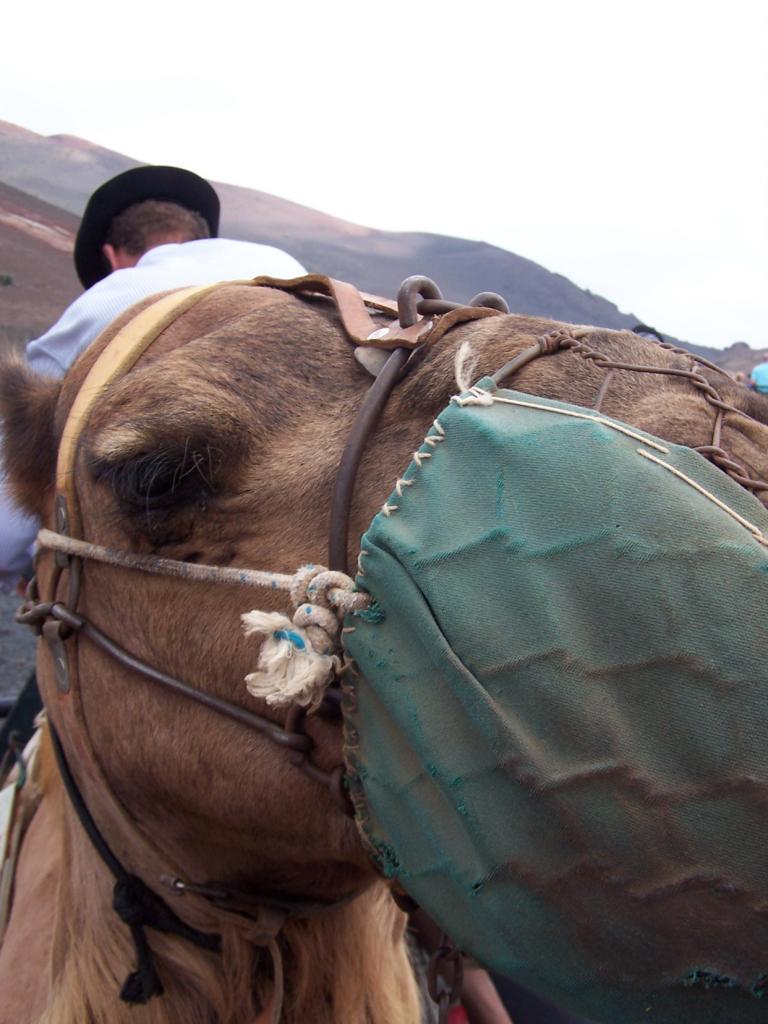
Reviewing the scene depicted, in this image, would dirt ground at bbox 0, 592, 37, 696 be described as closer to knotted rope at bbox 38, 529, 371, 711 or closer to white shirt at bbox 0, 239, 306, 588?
white shirt at bbox 0, 239, 306, 588

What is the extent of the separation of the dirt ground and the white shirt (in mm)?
4705

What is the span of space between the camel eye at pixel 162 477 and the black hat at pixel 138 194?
7.62 ft

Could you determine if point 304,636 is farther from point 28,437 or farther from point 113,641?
point 28,437

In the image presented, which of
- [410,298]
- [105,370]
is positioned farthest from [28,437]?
[410,298]

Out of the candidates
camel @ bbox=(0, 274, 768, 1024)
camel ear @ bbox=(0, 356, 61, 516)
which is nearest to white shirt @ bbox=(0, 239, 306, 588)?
camel ear @ bbox=(0, 356, 61, 516)

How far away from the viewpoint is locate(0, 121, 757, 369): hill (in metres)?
9.14

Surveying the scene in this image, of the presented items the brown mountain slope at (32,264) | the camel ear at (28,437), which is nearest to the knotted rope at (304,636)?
the camel ear at (28,437)

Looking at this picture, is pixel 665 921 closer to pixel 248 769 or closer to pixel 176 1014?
pixel 248 769

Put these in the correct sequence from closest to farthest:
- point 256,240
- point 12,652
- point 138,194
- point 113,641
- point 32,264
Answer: point 113,641 < point 138,194 < point 12,652 < point 256,240 < point 32,264

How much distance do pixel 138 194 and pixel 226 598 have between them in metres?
2.58

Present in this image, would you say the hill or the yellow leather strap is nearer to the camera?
the yellow leather strap

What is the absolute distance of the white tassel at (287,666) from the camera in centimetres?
117

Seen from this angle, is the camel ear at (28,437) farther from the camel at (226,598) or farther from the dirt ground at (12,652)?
the dirt ground at (12,652)

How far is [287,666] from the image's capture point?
3.91 feet
